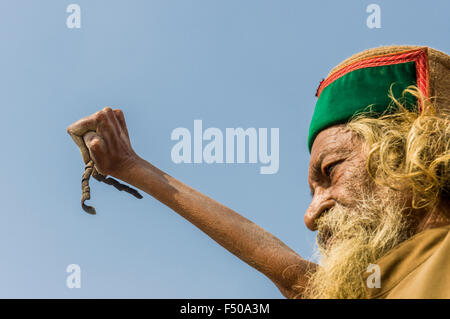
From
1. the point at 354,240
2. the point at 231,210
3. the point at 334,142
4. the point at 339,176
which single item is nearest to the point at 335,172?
the point at 339,176

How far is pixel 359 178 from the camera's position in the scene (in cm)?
254

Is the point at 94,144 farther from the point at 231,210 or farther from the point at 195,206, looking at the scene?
the point at 231,210

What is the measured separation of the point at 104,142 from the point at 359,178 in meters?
1.14

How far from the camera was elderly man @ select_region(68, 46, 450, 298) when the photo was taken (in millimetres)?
2254

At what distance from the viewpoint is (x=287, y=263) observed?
8.09 ft

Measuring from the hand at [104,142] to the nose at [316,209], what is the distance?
834 mm

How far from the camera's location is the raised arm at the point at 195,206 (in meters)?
2.47

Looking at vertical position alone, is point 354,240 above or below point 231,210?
below
